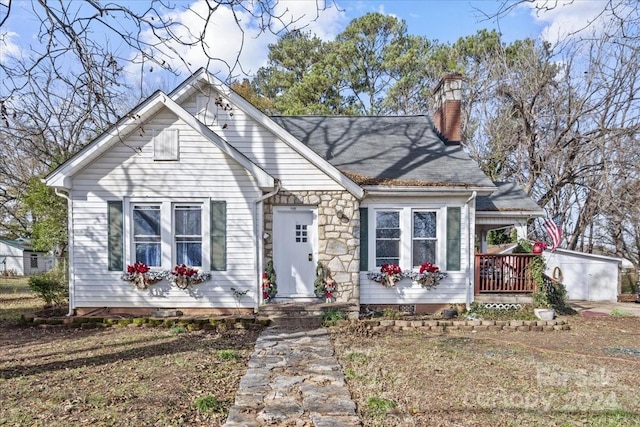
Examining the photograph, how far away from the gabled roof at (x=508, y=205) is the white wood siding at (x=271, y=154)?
167 inches

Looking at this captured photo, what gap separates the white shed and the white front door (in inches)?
359

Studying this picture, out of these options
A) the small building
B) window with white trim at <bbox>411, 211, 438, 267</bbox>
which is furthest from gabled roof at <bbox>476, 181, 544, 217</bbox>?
the small building

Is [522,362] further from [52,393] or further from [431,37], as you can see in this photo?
[431,37]

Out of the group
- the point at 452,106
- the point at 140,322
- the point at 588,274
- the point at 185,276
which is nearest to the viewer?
the point at 140,322

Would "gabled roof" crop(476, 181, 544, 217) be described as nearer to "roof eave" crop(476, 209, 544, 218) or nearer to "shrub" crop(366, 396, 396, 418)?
"roof eave" crop(476, 209, 544, 218)

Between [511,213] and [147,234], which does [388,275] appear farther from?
[147,234]

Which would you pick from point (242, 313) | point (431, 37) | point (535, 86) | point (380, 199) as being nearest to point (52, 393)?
point (242, 313)

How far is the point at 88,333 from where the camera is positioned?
7797 millimetres

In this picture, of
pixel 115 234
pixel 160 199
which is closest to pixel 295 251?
pixel 160 199

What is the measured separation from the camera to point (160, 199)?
871 cm

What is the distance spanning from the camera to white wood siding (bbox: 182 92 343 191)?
29.9 ft

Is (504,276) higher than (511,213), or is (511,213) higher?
(511,213)

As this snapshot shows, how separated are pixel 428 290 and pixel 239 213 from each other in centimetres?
450

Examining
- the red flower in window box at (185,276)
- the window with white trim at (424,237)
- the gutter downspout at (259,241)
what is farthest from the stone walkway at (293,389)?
the window with white trim at (424,237)
